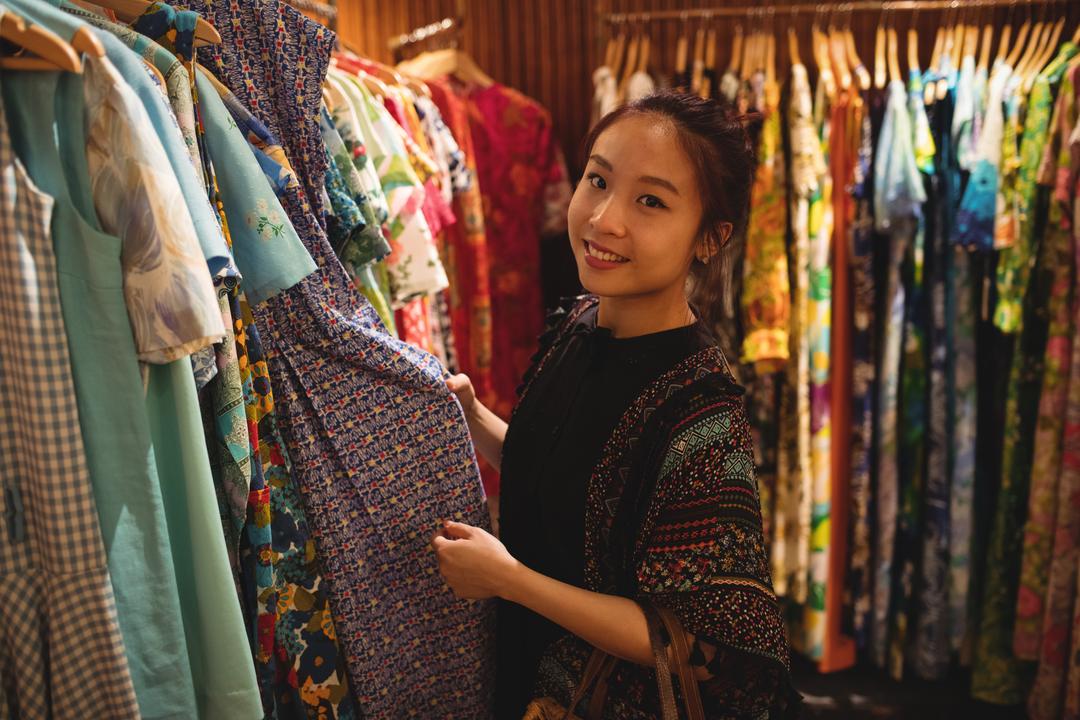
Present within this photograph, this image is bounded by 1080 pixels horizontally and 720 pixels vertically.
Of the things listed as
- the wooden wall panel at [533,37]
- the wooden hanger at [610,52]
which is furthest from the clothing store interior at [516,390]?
the wooden wall panel at [533,37]

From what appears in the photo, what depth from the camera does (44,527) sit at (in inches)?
31.4

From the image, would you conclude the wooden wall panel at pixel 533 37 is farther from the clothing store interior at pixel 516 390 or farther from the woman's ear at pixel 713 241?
the woman's ear at pixel 713 241

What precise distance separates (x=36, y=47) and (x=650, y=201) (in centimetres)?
71

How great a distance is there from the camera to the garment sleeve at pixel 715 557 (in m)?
1.04

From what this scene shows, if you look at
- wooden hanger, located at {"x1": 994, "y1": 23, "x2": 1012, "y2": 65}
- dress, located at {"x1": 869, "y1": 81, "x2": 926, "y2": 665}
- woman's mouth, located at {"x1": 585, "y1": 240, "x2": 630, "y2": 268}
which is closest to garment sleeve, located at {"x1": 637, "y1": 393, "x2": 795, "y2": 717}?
woman's mouth, located at {"x1": 585, "y1": 240, "x2": 630, "y2": 268}

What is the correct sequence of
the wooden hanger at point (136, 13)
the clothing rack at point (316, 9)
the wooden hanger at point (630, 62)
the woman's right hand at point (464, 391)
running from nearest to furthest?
the wooden hanger at point (136, 13) < the woman's right hand at point (464, 391) < the clothing rack at point (316, 9) < the wooden hanger at point (630, 62)

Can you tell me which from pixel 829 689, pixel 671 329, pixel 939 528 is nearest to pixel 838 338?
pixel 939 528

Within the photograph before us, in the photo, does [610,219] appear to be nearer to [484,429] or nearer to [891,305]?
[484,429]

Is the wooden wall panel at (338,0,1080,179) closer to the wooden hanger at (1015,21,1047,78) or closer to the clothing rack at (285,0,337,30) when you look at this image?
the clothing rack at (285,0,337,30)

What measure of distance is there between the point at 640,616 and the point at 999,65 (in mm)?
1793

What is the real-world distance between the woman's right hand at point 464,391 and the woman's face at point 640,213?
30 centimetres

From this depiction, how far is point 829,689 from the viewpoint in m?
2.39

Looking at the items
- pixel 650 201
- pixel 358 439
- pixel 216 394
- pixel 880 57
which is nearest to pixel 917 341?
pixel 880 57

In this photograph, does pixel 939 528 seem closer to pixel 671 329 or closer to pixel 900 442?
pixel 900 442
